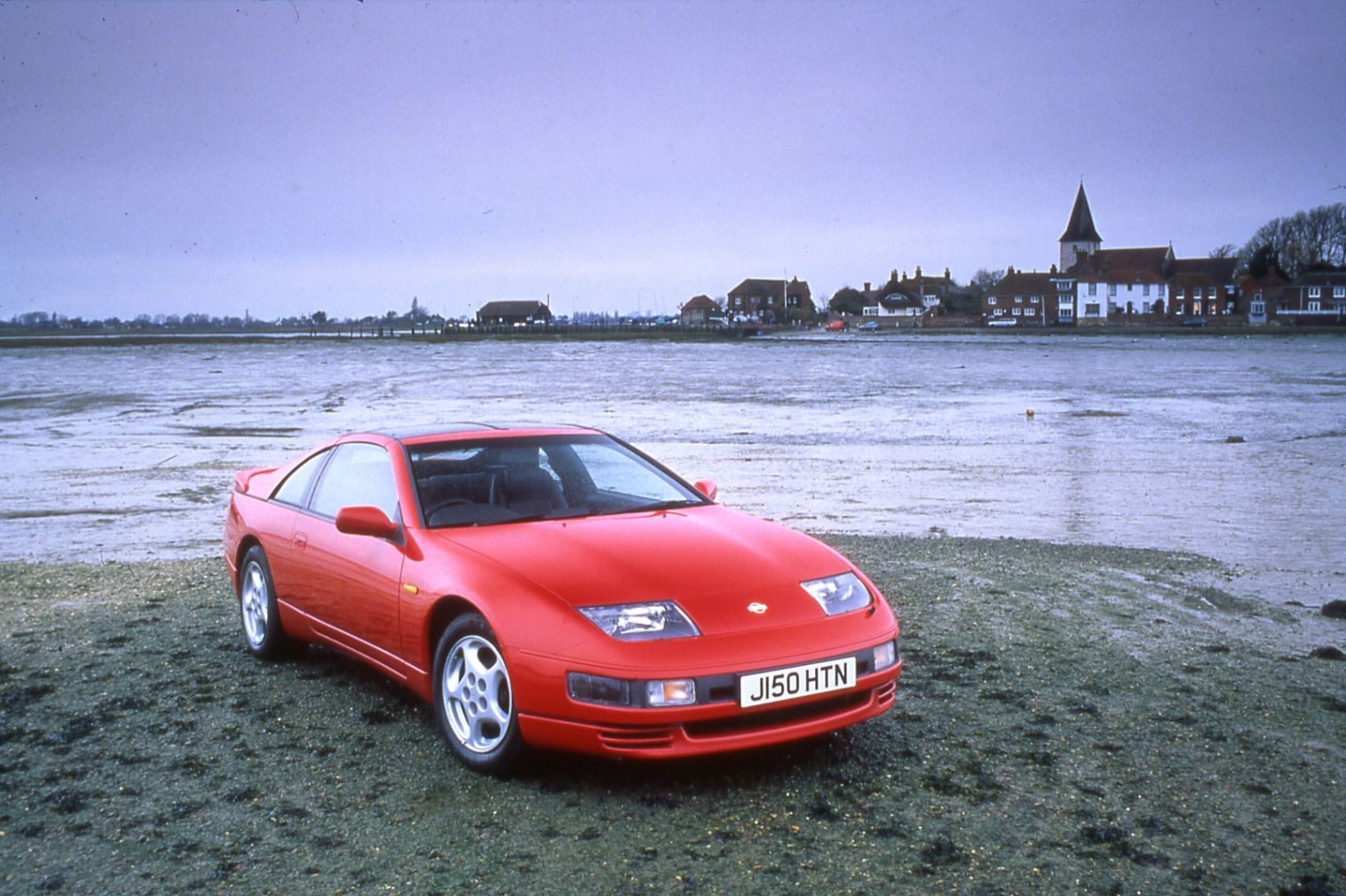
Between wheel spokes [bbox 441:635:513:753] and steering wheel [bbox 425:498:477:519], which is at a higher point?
steering wheel [bbox 425:498:477:519]

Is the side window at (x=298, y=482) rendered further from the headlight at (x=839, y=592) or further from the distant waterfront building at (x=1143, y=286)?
the distant waterfront building at (x=1143, y=286)

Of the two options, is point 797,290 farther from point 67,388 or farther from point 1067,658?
point 1067,658

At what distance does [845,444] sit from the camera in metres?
19.8

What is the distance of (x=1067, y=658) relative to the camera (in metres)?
6.15

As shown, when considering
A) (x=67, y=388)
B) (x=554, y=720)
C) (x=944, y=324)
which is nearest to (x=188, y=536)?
(x=554, y=720)

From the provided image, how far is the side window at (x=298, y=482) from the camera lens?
622 centimetres

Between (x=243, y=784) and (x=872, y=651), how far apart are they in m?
2.46

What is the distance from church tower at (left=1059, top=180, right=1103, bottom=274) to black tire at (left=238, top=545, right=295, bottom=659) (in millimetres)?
155893

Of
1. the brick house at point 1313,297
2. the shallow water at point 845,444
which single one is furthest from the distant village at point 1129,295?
the shallow water at point 845,444

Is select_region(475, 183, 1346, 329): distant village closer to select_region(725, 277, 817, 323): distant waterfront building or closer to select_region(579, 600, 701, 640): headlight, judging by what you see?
select_region(725, 277, 817, 323): distant waterfront building

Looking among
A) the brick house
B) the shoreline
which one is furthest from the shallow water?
the brick house

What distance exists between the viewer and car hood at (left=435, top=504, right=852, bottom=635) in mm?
4363

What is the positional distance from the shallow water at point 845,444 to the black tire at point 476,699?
570 cm

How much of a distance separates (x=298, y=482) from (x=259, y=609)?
2.39ft
